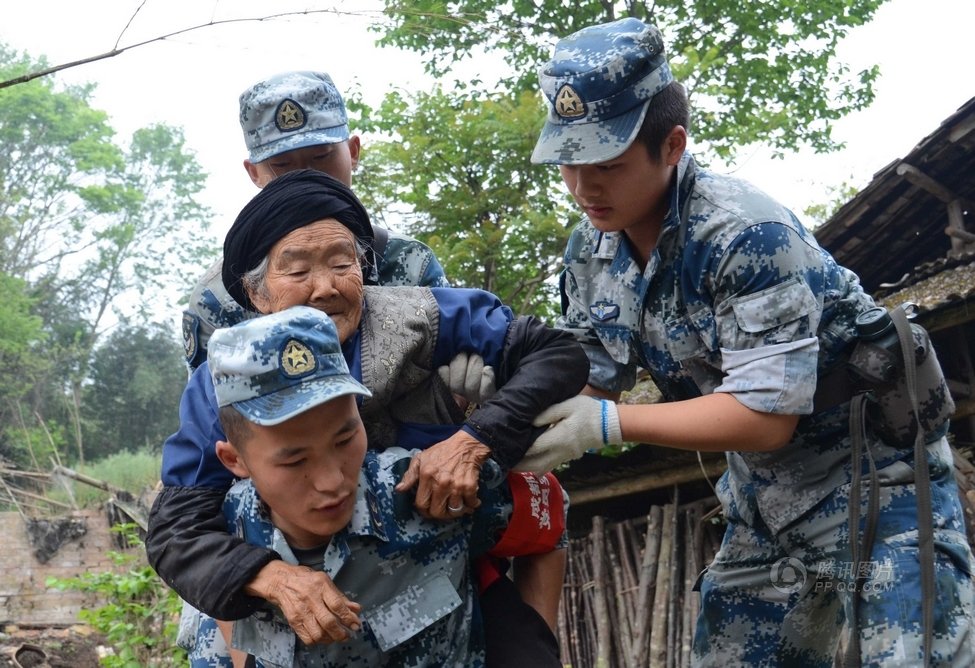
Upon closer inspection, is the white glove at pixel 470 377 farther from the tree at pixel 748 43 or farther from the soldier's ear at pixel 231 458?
the tree at pixel 748 43

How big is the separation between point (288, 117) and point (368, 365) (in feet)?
4.19

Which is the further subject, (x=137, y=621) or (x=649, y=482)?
(x=649, y=482)

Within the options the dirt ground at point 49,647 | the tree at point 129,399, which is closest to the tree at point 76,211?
the tree at point 129,399

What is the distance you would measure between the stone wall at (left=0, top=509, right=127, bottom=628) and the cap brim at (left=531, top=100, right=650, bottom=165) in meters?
15.7

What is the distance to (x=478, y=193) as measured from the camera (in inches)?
381

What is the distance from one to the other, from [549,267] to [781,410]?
22.2ft

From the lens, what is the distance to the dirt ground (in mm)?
10953

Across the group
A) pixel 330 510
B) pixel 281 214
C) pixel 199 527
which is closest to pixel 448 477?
pixel 330 510

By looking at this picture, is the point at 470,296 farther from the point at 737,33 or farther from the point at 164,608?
the point at 737,33

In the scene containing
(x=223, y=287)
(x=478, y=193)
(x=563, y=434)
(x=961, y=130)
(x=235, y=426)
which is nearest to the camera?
(x=235, y=426)

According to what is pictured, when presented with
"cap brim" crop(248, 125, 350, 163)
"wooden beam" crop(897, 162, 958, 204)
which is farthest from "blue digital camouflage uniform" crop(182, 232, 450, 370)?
"wooden beam" crop(897, 162, 958, 204)

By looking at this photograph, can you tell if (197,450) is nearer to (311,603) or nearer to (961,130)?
(311,603)

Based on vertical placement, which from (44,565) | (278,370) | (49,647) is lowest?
(44,565)

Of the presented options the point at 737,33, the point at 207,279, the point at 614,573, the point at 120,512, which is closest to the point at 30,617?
the point at 120,512
